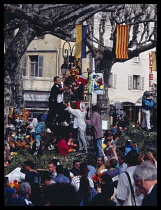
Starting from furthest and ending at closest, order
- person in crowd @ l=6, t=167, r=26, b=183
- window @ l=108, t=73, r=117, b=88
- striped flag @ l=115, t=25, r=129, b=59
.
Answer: window @ l=108, t=73, r=117, b=88 → striped flag @ l=115, t=25, r=129, b=59 → person in crowd @ l=6, t=167, r=26, b=183

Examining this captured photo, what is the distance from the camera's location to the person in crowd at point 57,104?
53.0 ft

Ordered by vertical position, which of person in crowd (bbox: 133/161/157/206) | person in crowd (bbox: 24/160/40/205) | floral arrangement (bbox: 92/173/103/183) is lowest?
floral arrangement (bbox: 92/173/103/183)

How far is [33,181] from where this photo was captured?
11148 mm

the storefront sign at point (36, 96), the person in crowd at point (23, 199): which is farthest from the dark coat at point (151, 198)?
the storefront sign at point (36, 96)

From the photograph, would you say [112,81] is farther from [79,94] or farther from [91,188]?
[91,188]

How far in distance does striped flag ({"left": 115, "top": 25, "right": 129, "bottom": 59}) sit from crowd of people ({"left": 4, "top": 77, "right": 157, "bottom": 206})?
202 cm

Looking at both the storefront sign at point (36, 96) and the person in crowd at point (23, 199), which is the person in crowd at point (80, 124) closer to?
the person in crowd at point (23, 199)

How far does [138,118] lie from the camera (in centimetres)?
4203

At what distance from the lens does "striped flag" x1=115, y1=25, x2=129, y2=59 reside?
1648cm

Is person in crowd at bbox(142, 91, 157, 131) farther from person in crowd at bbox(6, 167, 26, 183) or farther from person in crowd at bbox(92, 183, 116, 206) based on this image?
person in crowd at bbox(92, 183, 116, 206)

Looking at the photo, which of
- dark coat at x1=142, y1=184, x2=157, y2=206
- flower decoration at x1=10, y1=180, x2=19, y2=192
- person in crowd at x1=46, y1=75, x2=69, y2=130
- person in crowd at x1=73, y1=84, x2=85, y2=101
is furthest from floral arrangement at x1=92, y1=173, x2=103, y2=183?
person in crowd at x1=73, y1=84, x2=85, y2=101

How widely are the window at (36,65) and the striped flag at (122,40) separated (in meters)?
22.4
